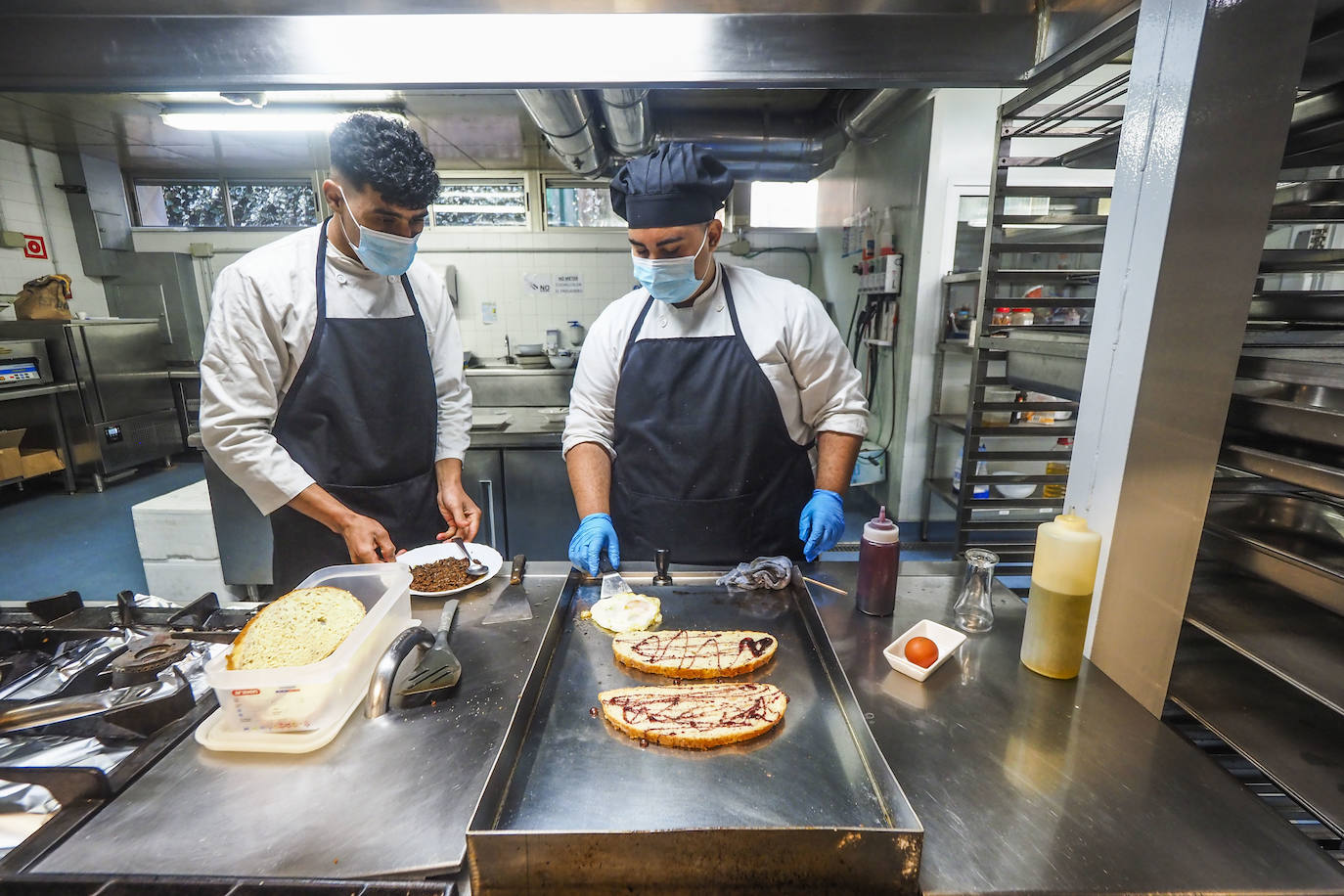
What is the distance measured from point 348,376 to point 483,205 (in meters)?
5.47

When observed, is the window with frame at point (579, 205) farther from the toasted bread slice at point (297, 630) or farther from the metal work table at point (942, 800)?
the metal work table at point (942, 800)

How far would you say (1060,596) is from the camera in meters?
1.06

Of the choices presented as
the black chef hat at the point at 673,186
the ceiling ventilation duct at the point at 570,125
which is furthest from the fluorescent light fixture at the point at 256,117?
the black chef hat at the point at 673,186

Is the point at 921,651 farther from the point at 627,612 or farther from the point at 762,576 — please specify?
the point at 627,612

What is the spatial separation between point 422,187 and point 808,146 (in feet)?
12.9

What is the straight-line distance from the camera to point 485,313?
668 centimetres

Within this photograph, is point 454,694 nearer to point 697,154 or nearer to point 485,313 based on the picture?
point 697,154

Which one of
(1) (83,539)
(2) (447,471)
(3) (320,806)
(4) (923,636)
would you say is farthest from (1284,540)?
(1) (83,539)

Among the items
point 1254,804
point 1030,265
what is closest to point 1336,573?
point 1254,804

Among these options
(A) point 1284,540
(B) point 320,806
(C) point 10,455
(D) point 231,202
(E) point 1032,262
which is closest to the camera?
(B) point 320,806

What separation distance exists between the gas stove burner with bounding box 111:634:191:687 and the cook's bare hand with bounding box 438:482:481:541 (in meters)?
0.82

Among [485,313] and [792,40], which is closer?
[792,40]

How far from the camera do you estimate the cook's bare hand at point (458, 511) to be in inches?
78.0

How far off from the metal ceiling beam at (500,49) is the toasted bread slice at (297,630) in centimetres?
101
